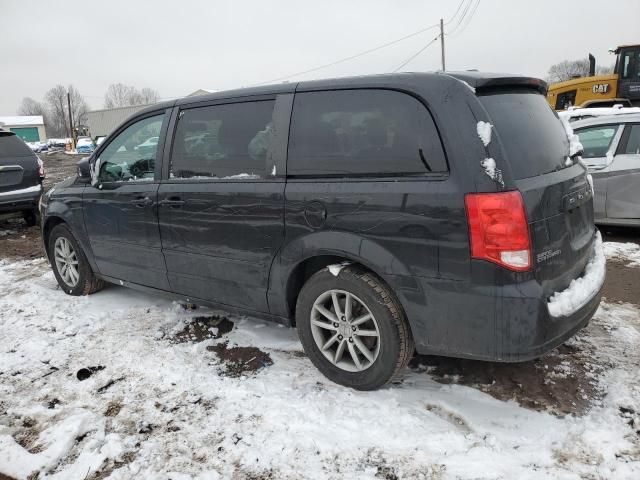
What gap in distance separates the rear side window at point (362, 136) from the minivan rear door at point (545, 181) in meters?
0.36

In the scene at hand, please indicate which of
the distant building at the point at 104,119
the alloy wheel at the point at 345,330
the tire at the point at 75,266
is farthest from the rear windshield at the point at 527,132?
the distant building at the point at 104,119

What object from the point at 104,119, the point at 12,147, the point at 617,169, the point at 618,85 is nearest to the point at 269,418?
the point at 617,169

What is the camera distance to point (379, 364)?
2844 mm

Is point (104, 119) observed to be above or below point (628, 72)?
above

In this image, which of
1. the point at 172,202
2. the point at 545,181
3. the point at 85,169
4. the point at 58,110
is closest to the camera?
the point at 545,181

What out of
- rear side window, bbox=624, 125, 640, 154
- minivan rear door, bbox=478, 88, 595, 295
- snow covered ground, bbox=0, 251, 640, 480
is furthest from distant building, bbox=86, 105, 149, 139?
minivan rear door, bbox=478, 88, 595, 295

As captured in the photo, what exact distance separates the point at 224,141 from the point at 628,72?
51.5 feet

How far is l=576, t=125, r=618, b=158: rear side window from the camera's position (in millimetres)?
6266

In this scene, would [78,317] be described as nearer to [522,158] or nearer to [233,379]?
[233,379]

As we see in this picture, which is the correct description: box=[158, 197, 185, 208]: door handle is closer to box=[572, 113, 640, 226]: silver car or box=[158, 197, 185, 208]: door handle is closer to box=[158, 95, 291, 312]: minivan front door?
box=[158, 95, 291, 312]: minivan front door

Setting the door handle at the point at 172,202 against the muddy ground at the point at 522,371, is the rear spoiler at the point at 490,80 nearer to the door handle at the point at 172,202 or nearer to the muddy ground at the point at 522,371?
the muddy ground at the point at 522,371

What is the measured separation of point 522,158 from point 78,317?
3919 mm

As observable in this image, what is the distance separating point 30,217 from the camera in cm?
915

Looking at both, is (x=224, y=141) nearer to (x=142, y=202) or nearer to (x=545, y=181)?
(x=142, y=202)
